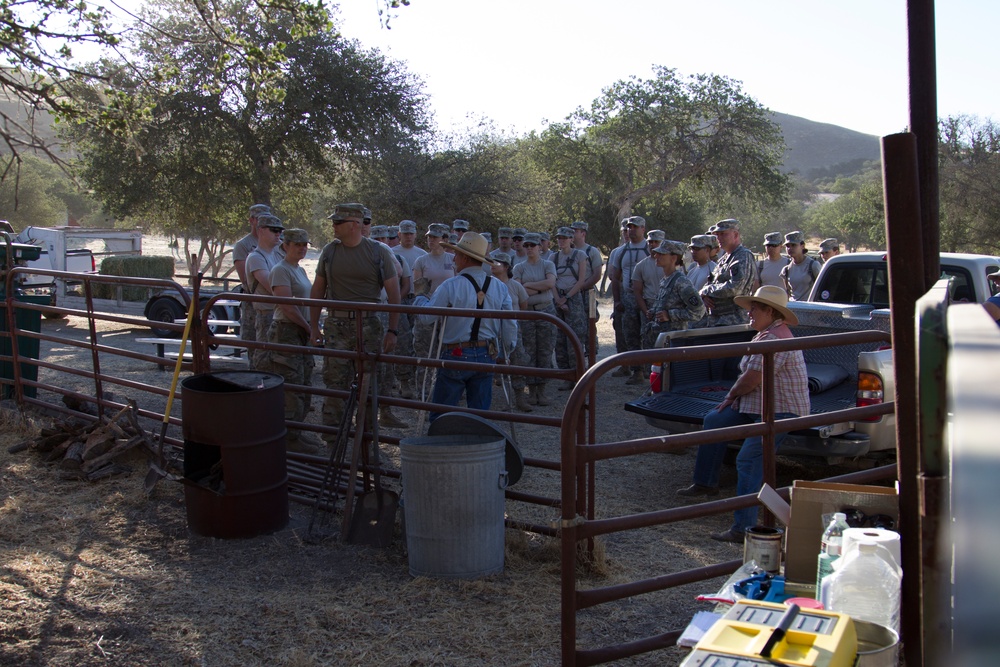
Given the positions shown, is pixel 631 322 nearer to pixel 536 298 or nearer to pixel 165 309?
pixel 536 298

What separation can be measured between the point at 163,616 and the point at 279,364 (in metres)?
3.19

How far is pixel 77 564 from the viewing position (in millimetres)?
4895

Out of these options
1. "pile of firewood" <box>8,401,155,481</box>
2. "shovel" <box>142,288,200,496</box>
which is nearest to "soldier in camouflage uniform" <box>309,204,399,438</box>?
"shovel" <box>142,288,200,496</box>

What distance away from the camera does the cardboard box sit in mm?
2676

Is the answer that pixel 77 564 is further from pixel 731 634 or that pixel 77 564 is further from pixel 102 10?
pixel 102 10

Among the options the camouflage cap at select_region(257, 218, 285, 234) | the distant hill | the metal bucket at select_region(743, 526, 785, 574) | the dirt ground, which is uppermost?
the distant hill

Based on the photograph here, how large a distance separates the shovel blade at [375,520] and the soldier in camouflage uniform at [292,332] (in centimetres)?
205

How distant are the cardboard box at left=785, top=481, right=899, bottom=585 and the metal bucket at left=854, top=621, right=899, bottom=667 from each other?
57 cm

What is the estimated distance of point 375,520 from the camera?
17.0 ft

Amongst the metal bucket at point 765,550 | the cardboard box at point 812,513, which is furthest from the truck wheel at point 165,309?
the cardboard box at point 812,513

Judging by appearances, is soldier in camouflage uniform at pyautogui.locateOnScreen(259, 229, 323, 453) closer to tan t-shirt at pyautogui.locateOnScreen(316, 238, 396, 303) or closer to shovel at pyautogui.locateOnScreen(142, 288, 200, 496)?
tan t-shirt at pyautogui.locateOnScreen(316, 238, 396, 303)

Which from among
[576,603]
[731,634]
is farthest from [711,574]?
[731,634]

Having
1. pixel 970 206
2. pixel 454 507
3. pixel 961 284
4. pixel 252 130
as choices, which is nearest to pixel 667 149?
pixel 970 206

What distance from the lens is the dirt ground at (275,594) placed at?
3887mm
